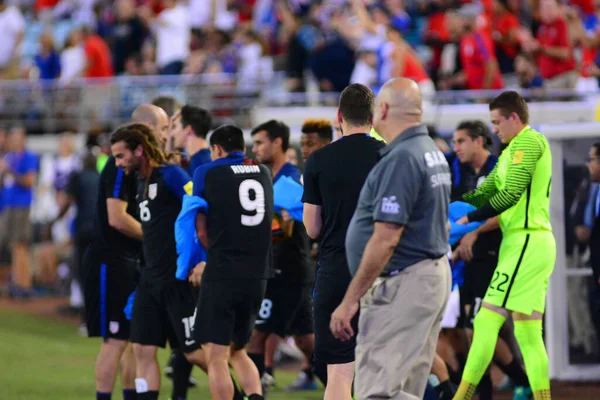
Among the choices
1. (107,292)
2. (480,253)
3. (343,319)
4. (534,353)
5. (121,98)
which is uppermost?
(121,98)

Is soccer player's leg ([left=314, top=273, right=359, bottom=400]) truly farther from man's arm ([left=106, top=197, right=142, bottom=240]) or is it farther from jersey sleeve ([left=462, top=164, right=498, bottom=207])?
man's arm ([left=106, top=197, right=142, bottom=240])

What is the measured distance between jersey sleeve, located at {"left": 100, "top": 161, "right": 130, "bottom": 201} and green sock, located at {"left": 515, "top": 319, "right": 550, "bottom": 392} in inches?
116

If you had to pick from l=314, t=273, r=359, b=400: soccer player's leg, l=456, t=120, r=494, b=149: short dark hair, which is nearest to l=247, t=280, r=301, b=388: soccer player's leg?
l=456, t=120, r=494, b=149: short dark hair

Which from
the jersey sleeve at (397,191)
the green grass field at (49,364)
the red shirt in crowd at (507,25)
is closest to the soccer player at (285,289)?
the green grass field at (49,364)

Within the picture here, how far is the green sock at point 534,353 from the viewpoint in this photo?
26.1 feet

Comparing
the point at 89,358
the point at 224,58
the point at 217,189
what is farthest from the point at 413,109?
the point at 224,58

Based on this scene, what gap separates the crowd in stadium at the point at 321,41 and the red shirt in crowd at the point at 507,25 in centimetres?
2

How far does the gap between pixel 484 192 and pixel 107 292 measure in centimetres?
286

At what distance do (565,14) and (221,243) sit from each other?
8.26 meters

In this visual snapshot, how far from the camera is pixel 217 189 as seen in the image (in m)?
7.76

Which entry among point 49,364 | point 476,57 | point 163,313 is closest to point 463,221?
point 163,313

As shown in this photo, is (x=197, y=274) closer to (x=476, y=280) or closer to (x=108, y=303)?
(x=108, y=303)

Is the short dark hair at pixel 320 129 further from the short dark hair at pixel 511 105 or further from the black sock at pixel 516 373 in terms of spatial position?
the black sock at pixel 516 373

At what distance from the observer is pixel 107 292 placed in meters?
8.71
